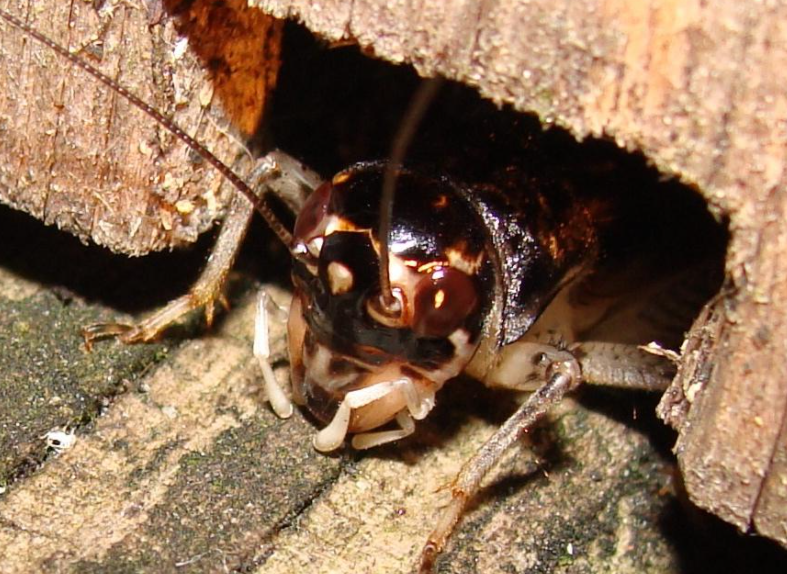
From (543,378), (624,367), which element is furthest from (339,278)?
(624,367)

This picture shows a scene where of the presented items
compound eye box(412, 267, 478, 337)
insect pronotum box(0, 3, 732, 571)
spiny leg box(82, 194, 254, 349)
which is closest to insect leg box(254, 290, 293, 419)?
insect pronotum box(0, 3, 732, 571)

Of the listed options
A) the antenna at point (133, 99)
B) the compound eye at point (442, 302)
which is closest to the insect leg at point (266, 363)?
the antenna at point (133, 99)

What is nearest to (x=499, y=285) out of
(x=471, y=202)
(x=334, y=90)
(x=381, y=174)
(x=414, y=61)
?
(x=471, y=202)

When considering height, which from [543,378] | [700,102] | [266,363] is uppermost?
[700,102]

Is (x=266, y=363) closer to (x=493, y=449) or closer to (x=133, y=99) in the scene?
(x=493, y=449)

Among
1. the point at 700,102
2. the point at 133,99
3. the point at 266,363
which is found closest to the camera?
the point at 700,102

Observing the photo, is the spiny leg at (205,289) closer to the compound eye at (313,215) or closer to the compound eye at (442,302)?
the compound eye at (313,215)

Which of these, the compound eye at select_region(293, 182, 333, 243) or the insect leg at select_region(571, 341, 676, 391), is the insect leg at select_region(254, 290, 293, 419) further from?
the insect leg at select_region(571, 341, 676, 391)

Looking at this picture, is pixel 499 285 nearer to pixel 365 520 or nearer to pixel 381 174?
pixel 381 174
